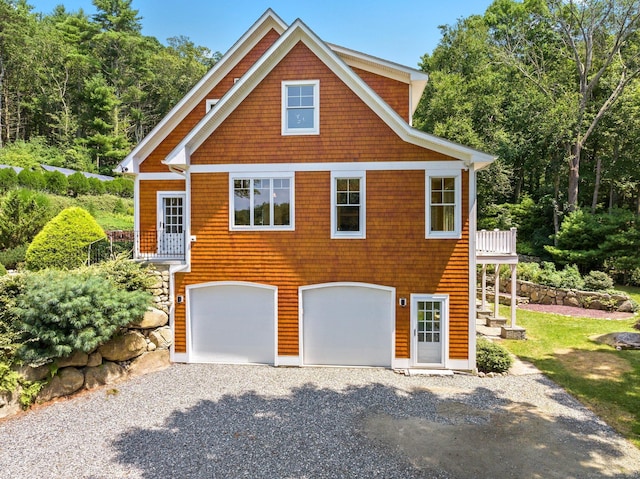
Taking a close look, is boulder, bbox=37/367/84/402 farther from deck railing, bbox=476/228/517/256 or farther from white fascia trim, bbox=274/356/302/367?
deck railing, bbox=476/228/517/256

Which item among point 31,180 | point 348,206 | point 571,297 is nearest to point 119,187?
point 31,180

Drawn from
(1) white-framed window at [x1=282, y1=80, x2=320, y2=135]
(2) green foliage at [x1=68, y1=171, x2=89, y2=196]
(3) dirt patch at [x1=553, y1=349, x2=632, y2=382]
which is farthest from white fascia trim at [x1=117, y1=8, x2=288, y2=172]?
(2) green foliage at [x1=68, y1=171, x2=89, y2=196]

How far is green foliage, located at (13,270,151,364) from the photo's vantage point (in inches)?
312

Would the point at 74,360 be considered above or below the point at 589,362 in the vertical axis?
above

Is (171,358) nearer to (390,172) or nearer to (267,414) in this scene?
(267,414)

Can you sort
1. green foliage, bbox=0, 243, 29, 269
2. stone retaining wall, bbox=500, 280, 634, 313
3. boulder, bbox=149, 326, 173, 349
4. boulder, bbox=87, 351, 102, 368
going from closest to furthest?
boulder, bbox=87, 351, 102, 368 → boulder, bbox=149, 326, 173, 349 → green foliage, bbox=0, 243, 29, 269 → stone retaining wall, bbox=500, 280, 634, 313

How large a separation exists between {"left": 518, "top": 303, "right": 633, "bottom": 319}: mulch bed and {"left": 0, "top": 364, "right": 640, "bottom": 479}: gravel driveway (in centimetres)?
809

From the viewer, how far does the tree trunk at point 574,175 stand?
2395 centimetres

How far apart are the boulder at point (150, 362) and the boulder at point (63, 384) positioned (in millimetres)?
1202

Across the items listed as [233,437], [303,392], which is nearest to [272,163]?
[303,392]

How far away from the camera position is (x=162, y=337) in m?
10.4

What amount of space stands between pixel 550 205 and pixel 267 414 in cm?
2564

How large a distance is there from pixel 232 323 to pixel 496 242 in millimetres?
9081

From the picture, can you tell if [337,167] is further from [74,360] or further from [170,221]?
[74,360]
